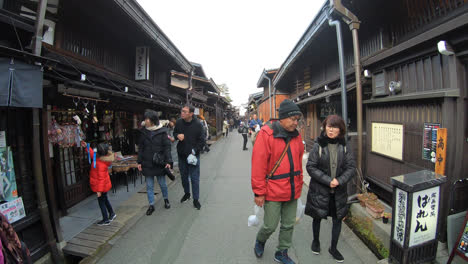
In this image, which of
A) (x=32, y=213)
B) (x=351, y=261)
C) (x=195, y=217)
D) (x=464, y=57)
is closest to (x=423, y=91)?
(x=464, y=57)

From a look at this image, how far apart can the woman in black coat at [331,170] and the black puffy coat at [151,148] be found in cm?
309

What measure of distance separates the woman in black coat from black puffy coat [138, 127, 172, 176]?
3093 millimetres

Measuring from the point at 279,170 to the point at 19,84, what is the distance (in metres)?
3.45

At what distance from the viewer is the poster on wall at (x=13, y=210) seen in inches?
116

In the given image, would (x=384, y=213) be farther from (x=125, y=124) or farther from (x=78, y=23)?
(x=125, y=124)

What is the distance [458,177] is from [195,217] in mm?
4406

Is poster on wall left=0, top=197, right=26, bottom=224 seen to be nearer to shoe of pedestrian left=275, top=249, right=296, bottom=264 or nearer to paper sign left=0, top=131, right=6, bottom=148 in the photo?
paper sign left=0, top=131, right=6, bottom=148

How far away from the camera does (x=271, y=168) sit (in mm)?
2938

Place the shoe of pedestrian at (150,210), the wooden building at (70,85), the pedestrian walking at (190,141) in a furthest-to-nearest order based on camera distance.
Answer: the pedestrian walking at (190,141), the shoe of pedestrian at (150,210), the wooden building at (70,85)

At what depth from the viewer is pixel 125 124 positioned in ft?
27.4

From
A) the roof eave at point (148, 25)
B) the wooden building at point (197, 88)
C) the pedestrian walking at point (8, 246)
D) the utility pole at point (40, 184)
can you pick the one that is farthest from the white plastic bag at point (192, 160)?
the wooden building at point (197, 88)

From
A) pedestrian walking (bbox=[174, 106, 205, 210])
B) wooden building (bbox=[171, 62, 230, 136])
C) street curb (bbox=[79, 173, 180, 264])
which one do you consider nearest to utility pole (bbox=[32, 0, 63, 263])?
street curb (bbox=[79, 173, 180, 264])

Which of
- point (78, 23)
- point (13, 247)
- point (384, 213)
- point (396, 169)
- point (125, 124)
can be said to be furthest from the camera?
point (125, 124)

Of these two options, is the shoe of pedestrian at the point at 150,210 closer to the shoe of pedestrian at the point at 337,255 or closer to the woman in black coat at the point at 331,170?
the woman in black coat at the point at 331,170
